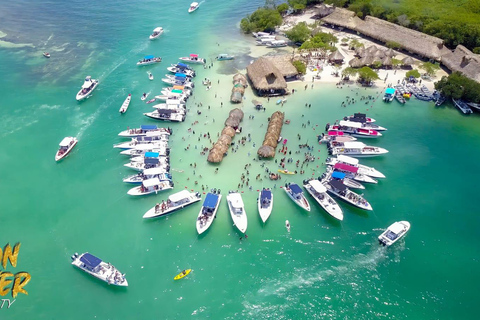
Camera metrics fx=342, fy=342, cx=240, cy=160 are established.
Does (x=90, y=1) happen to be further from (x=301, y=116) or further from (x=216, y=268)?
(x=216, y=268)

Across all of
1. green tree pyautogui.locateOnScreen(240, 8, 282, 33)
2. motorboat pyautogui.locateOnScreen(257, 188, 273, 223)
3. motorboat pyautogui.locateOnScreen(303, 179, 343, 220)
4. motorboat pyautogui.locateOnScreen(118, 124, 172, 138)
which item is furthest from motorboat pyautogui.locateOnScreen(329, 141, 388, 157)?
green tree pyautogui.locateOnScreen(240, 8, 282, 33)

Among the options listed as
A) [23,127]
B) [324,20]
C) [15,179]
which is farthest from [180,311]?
[324,20]

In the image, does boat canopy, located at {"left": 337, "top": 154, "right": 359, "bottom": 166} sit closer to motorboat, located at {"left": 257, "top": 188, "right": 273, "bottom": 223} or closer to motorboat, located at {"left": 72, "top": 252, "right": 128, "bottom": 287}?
motorboat, located at {"left": 257, "top": 188, "right": 273, "bottom": 223}

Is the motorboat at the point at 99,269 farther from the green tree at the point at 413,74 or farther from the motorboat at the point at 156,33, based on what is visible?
the motorboat at the point at 156,33

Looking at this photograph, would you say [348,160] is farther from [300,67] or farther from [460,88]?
[460,88]

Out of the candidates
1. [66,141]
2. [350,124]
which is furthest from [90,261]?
[350,124]
